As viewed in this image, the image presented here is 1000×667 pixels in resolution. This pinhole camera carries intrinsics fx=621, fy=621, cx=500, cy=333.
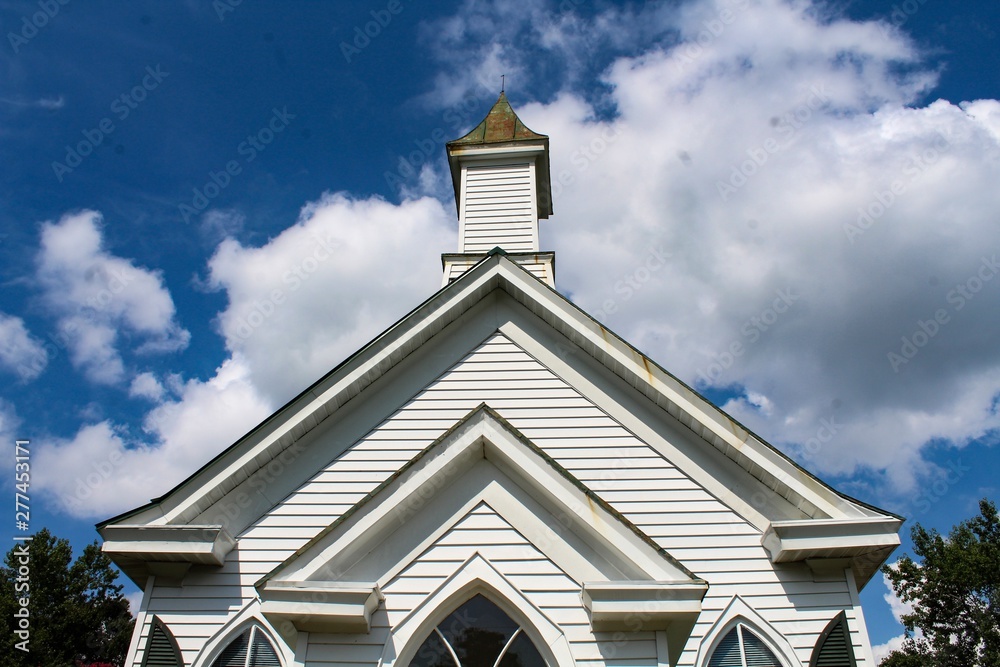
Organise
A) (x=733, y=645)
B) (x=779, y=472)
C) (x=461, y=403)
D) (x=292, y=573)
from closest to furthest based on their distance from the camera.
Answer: (x=292, y=573), (x=733, y=645), (x=779, y=472), (x=461, y=403)

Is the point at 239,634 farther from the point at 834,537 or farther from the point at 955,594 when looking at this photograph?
the point at 955,594

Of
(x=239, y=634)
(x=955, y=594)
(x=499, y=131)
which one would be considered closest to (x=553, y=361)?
(x=239, y=634)

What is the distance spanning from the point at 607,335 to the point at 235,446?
5.55 metres

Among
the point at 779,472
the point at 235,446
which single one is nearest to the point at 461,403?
the point at 235,446

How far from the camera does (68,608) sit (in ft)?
158

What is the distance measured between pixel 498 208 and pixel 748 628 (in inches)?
405

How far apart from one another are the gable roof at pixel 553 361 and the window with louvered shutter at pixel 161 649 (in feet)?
4.32

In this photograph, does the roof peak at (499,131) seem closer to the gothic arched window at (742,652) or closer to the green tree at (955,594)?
the gothic arched window at (742,652)

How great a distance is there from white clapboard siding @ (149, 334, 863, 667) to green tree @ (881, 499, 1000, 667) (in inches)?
1606

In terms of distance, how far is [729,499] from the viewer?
8.42 metres

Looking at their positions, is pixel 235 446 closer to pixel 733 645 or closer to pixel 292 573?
pixel 292 573

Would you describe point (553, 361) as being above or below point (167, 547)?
above

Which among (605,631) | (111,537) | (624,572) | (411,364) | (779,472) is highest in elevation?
(411,364)

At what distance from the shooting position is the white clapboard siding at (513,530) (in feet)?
24.8
